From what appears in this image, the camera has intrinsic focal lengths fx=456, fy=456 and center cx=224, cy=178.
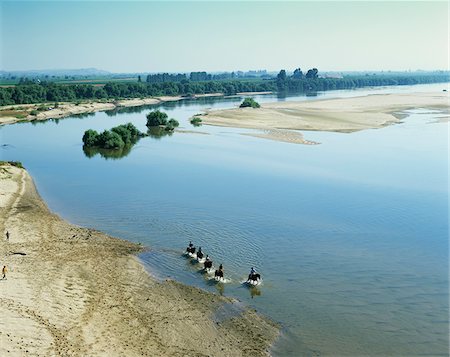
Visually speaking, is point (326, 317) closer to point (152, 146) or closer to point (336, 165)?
point (336, 165)

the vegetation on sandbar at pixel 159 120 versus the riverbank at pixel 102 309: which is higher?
the vegetation on sandbar at pixel 159 120

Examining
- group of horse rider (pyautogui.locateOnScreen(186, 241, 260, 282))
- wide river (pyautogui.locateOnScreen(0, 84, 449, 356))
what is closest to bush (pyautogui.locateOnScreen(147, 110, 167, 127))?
wide river (pyautogui.locateOnScreen(0, 84, 449, 356))

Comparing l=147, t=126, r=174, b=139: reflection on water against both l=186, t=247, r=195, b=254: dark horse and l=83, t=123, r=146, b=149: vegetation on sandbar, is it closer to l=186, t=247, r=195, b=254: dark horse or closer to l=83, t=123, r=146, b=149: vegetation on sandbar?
l=83, t=123, r=146, b=149: vegetation on sandbar

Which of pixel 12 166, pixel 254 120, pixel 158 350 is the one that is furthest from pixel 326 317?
pixel 254 120

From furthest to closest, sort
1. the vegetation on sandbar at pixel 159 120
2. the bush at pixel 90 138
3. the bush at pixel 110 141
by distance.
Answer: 1. the vegetation on sandbar at pixel 159 120
2. the bush at pixel 90 138
3. the bush at pixel 110 141

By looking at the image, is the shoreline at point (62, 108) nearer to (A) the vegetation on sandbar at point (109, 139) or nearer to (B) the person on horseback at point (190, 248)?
(A) the vegetation on sandbar at point (109, 139)

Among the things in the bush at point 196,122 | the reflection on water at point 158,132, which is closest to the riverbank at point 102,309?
the reflection on water at point 158,132
